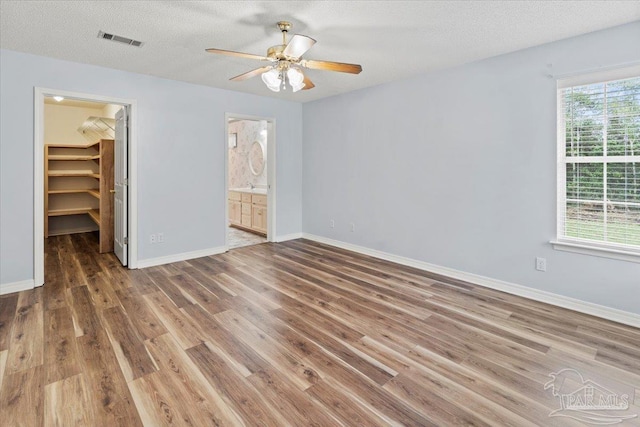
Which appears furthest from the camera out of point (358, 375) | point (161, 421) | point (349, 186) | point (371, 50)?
point (349, 186)

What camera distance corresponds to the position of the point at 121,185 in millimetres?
4426

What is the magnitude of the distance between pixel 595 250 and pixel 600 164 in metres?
0.76

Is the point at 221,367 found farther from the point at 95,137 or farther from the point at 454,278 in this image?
the point at 95,137

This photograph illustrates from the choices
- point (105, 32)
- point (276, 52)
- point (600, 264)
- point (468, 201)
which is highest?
point (105, 32)

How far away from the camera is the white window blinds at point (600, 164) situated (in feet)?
8.91

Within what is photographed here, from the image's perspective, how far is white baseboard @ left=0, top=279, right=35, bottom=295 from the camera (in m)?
3.37

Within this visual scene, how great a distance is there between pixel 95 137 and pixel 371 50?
620 centimetres

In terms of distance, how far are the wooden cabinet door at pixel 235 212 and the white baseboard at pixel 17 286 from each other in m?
3.89

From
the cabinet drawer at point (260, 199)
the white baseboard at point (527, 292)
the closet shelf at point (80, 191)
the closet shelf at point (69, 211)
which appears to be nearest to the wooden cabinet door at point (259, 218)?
the cabinet drawer at point (260, 199)

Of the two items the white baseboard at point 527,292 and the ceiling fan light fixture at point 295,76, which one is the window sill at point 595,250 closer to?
the white baseboard at point 527,292

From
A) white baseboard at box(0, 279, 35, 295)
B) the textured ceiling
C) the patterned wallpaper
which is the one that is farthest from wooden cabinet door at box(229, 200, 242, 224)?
white baseboard at box(0, 279, 35, 295)

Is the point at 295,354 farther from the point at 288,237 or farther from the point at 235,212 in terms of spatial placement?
the point at 235,212

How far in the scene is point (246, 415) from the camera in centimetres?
171

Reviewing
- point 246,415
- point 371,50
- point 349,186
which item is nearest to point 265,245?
point 349,186
